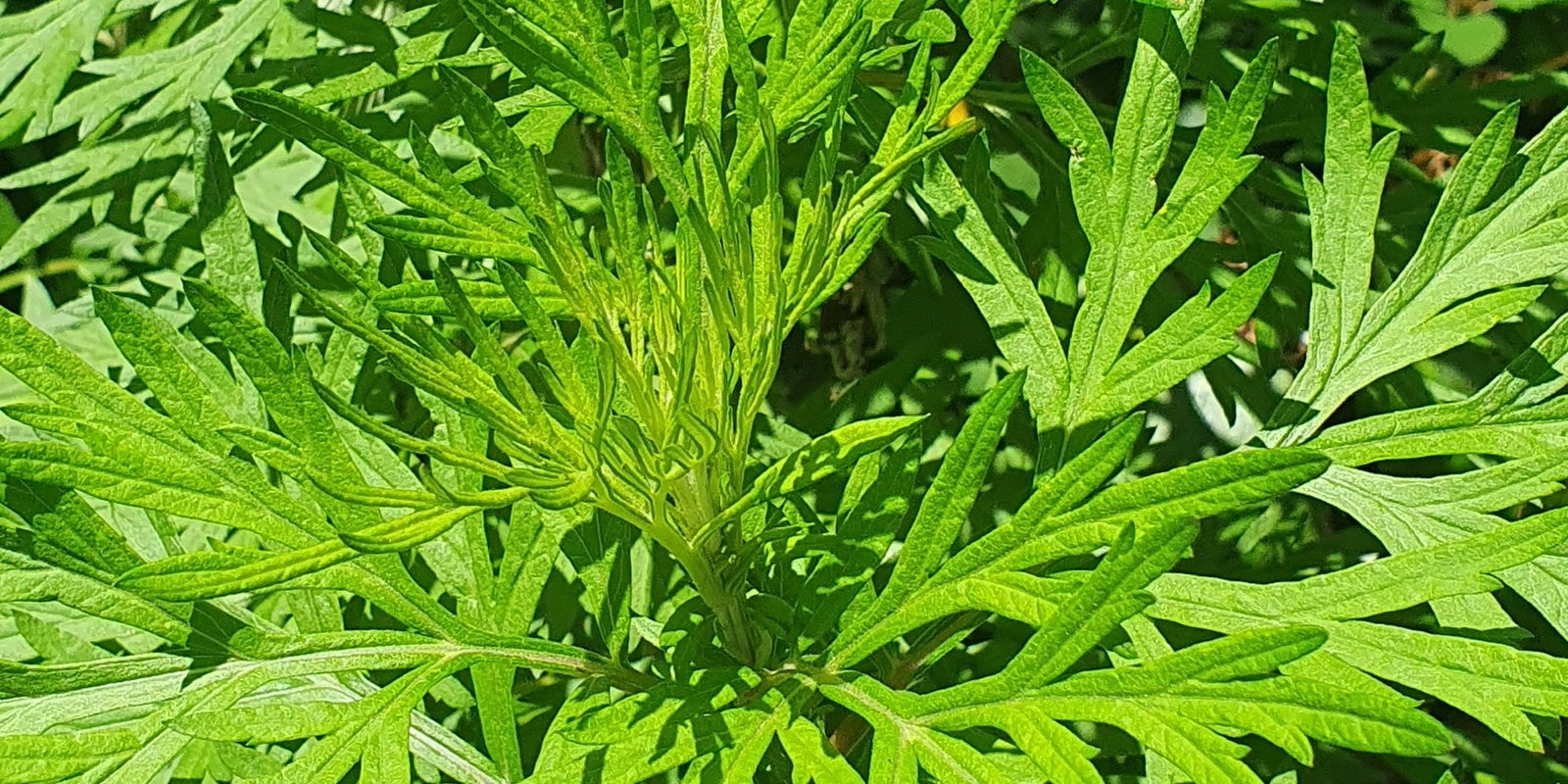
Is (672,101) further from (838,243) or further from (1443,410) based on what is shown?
(1443,410)

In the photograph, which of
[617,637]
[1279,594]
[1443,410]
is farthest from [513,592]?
[1443,410]

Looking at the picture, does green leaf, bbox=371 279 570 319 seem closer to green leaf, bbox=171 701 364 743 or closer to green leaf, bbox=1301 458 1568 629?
green leaf, bbox=171 701 364 743

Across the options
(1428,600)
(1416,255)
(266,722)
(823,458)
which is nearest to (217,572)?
(266,722)

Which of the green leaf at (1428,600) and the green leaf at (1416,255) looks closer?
the green leaf at (1428,600)

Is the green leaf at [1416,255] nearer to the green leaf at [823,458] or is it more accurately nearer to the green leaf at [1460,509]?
the green leaf at [1460,509]

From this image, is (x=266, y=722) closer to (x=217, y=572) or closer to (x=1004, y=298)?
(x=217, y=572)

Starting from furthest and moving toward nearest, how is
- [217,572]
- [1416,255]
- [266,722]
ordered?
[1416,255]
[266,722]
[217,572]

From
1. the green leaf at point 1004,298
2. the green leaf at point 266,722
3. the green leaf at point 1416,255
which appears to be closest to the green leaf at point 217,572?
the green leaf at point 266,722

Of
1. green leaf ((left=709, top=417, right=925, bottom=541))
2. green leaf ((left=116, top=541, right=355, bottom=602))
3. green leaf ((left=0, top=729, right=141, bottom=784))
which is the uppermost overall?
green leaf ((left=709, top=417, right=925, bottom=541))

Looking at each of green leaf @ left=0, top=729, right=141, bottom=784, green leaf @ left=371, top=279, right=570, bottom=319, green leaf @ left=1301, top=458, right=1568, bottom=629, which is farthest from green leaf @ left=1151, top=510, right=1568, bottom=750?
green leaf @ left=0, top=729, right=141, bottom=784

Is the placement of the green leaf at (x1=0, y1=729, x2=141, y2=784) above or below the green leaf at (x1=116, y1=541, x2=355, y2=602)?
below

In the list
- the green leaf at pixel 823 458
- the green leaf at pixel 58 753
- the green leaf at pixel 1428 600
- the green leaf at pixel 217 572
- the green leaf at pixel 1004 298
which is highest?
the green leaf at pixel 1004 298
